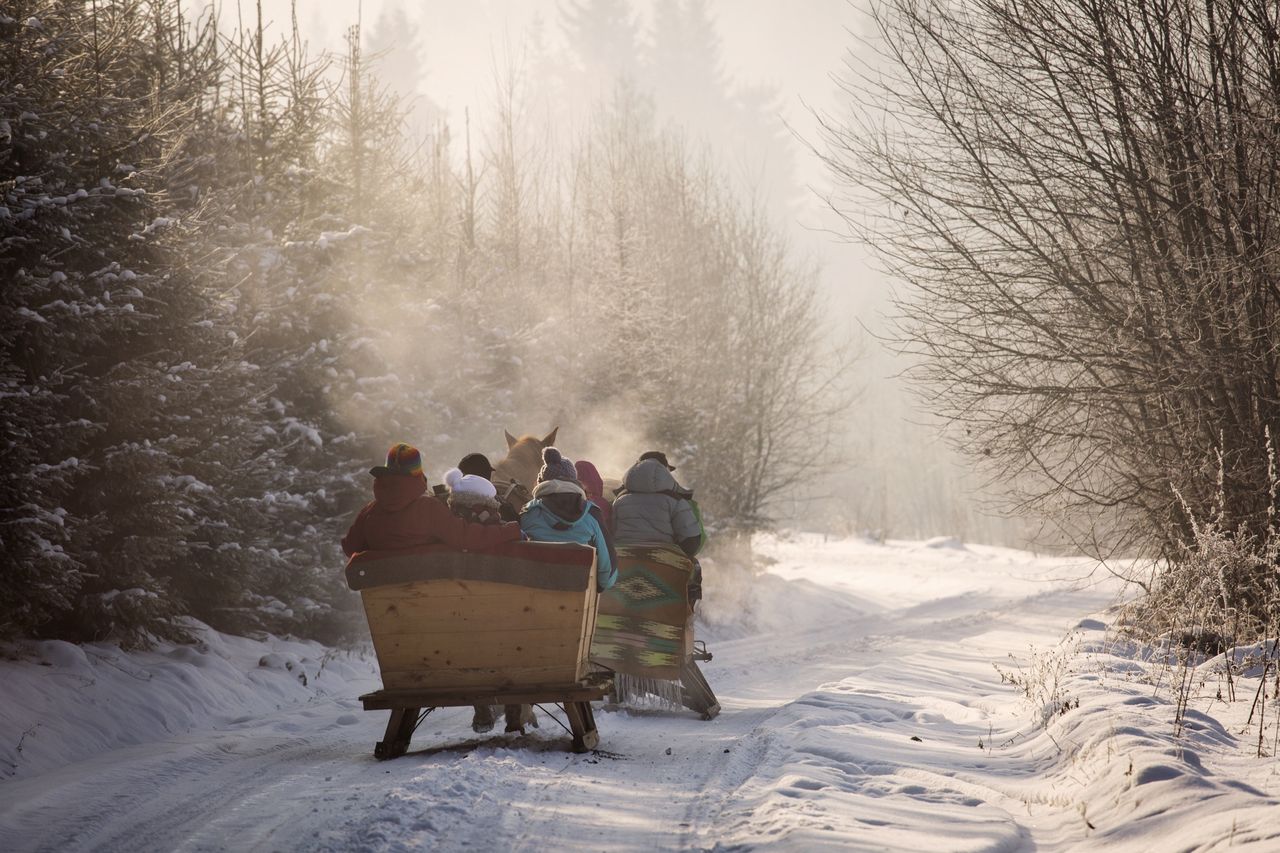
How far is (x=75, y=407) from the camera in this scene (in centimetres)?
899

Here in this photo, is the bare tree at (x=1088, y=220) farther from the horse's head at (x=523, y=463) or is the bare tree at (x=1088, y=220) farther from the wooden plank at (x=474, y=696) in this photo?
the wooden plank at (x=474, y=696)

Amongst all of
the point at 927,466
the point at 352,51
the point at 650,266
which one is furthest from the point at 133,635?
the point at 927,466

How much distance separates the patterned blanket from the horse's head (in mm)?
1164

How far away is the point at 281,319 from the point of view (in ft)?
48.2

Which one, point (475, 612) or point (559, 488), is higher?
point (559, 488)

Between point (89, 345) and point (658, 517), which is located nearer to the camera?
point (89, 345)

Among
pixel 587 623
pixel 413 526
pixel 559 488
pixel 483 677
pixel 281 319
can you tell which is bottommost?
pixel 483 677

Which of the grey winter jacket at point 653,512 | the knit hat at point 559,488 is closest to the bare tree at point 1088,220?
the grey winter jacket at point 653,512

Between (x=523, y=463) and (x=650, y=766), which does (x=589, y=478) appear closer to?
(x=523, y=463)

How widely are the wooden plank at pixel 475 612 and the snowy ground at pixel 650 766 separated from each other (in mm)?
838

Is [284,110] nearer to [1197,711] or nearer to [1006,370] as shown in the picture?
[1006,370]

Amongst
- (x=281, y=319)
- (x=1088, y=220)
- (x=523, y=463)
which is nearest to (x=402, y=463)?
(x=523, y=463)

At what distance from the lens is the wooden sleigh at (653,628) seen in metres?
9.49

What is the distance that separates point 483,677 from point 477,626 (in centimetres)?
34
